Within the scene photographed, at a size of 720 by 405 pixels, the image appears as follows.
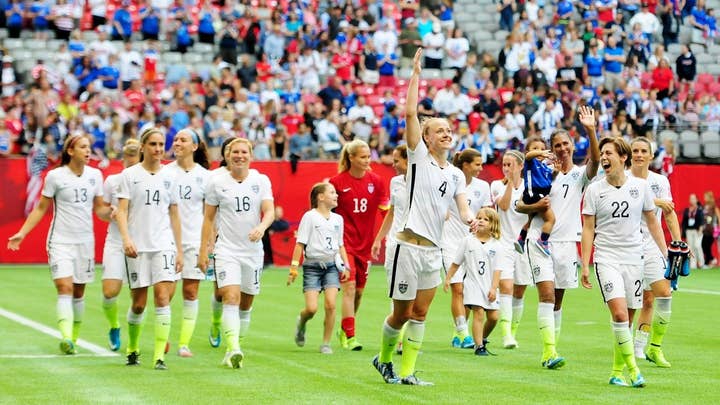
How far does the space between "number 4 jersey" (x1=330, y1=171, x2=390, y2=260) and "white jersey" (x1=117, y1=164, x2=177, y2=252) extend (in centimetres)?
267

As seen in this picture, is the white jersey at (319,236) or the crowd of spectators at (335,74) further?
the crowd of spectators at (335,74)

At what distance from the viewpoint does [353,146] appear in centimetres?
1542

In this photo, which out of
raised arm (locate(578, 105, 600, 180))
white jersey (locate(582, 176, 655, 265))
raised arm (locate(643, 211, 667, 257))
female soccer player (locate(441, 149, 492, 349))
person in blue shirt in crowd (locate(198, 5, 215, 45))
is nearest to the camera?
white jersey (locate(582, 176, 655, 265))

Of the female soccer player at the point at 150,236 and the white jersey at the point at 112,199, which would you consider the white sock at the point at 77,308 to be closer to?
the white jersey at the point at 112,199

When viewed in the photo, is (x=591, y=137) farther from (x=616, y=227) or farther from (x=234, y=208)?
(x=234, y=208)

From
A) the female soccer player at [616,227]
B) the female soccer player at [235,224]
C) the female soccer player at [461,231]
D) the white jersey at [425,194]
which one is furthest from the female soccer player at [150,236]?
the female soccer player at [616,227]

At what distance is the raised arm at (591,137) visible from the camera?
41.0 ft

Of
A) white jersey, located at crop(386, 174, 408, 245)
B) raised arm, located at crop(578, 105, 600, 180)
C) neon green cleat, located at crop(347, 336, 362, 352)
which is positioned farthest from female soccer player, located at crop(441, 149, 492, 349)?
raised arm, located at crop(578, 105, 600, 180)

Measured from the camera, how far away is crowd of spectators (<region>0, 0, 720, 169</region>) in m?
31.4

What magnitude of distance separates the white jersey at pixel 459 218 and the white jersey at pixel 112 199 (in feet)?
12.5

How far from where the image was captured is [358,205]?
50.9 feet

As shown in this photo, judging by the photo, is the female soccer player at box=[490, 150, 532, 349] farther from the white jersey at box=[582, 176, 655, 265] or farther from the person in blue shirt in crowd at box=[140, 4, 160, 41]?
the person in blue shirt in crowd at box=[140, 4, 160, 41]

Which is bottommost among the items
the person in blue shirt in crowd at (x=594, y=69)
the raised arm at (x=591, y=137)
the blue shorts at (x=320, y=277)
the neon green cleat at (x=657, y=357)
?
the neon green cleat at (x=657, y=357)

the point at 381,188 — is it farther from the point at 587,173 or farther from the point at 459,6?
the point at 459,6
